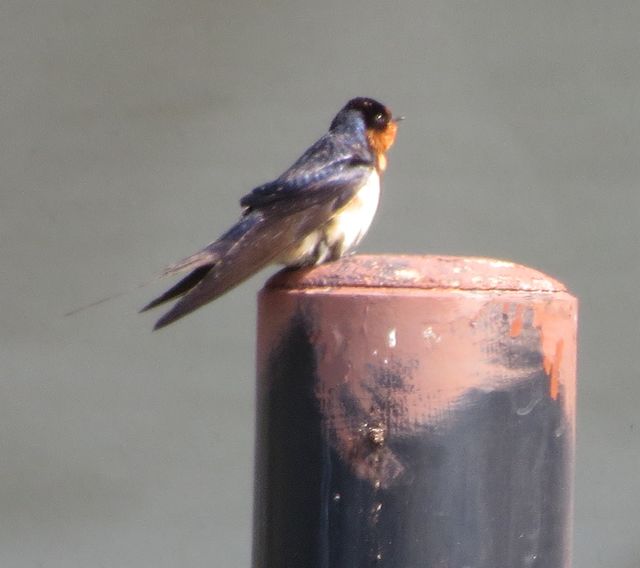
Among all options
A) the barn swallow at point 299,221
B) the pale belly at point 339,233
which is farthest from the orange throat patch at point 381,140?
the pale belly at point 339,233

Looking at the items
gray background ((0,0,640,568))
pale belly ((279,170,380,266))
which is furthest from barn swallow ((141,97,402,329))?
gray background ((0,0,640,568))

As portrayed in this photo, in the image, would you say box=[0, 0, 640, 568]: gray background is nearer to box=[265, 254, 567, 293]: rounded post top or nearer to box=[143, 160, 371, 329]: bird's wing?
box=[143, 160, 371, 329]: bird's wing

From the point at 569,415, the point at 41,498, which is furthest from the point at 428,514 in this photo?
the point at 41,498

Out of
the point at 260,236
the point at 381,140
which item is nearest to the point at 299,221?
the point at 260,236

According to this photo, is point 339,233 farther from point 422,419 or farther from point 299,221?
point 422,419

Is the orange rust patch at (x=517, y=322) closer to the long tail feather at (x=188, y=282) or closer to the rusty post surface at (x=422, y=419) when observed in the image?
the rusty post surface at (x=422, y=419)

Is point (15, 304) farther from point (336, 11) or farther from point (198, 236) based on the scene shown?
point (336, 11)

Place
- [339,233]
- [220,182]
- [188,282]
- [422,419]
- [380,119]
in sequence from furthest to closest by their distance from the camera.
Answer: [220,182] < [380,119] < [339,233] < [188,282] < [422,419]
